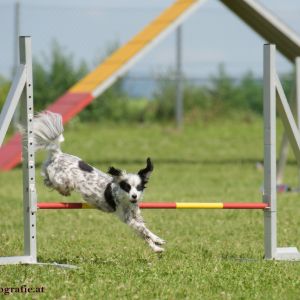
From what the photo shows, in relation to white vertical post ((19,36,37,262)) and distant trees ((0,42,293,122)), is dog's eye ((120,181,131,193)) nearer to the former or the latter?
white vertical post ((19,36,37,262))

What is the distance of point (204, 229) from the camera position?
9.42 metres

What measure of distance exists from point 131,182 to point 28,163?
716 mm

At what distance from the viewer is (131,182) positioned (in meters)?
6.53

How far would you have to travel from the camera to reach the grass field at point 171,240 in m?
5.74

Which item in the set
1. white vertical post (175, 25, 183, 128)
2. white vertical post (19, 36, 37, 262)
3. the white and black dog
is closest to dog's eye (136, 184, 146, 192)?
the white and black dog

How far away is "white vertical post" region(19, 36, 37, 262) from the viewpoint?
662cm

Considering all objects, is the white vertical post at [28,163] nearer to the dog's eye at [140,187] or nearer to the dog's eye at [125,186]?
the dog's eye at [125,186]

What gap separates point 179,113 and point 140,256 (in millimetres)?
13904

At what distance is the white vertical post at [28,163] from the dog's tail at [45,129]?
0.22 metres

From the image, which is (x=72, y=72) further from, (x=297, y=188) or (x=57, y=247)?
(x=57, y=247)

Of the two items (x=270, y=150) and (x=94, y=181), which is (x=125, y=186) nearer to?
(x=94, y=181)

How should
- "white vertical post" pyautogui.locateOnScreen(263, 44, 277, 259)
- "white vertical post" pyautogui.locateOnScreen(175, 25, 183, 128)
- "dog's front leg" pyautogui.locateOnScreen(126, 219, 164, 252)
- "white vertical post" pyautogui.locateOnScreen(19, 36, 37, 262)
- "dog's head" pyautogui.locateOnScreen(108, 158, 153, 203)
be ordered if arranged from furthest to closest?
"white vertical post" pyautogui.locateOnScreen(175, 25, 183, 128) → "white vertical post" pyautogui.locateOnScreen(263, 44, 277, 259) → "dog's front leg" pyautogui.locateOnScreen(126, 219, 164, 252) → "white vertical post" pyautogui.locateOnScreen(19, 36, 37, 262) → "dog's head" pyautogui.locateOnScreen(108, 158, 153, 203)

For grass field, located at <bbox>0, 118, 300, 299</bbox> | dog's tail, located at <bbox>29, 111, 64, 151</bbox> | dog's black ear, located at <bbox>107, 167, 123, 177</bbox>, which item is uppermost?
dog's tail, located at <bbox>29, 111, 64, 151</bbox>

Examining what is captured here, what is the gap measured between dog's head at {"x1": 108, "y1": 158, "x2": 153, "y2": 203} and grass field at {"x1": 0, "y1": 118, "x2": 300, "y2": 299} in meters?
0.46
